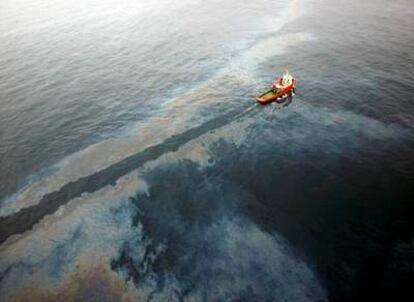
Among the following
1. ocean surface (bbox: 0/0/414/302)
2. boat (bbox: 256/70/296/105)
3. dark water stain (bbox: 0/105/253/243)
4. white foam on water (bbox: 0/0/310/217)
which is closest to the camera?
ocean surface (bbox: 0/0/414/302)

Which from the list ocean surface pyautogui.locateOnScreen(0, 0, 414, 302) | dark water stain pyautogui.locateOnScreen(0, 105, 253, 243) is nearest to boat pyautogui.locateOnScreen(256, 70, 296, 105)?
ocean surface pyautogui.locateOnScreen(0, 0, 414, 302)

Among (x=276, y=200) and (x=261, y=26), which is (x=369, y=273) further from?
(x=261, y=26)

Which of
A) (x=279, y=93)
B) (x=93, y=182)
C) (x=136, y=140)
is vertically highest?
(x=279, y=93)

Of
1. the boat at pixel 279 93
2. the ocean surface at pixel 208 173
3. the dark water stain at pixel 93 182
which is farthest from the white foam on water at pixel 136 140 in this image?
the boat at pixel 279 93

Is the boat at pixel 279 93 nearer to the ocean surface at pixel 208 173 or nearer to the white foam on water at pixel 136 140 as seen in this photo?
the ocean surface at pixel 208 173

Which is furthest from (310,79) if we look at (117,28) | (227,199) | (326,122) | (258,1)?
(258,1)

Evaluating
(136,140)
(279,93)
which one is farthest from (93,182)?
(279,93)

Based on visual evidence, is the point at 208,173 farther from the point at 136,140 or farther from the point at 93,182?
the point at 93,182

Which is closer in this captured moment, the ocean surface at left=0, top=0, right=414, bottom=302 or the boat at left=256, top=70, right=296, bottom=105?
the ocean surface at left=0, top=0, right=414, bottom=302

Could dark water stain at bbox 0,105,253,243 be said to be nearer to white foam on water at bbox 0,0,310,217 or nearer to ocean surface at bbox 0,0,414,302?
ocean surface at bbox 0,0,414,302
